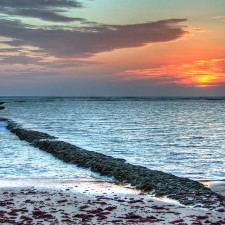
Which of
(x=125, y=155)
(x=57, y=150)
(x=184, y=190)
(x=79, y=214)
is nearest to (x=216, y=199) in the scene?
(x=184, y=190)

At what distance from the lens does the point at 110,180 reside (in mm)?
24594

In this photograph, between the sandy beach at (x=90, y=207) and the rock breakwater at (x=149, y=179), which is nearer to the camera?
the sandy beach at (x=90, y=207)

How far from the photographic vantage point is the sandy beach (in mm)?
14867

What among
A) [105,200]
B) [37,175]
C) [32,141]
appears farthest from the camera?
[32,141]

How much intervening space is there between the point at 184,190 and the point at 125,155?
52.3ft

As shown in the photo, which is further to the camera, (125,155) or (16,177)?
(125,155)

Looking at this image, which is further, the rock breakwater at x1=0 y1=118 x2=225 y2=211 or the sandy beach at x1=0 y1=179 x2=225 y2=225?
the rock breakwater at x1=0 y1=118 x2=225 y2=211

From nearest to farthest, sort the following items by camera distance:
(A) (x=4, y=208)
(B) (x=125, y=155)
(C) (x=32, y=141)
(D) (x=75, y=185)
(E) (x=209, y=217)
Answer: (E) (x=209, y=217)
(A) (x=4, y=208)
(D) (x=75, y=185)
(B) (x=125, y=155)
(C) (x=32, y=141)

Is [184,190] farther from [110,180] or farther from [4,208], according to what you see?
[4,208]

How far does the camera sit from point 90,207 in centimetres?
1703

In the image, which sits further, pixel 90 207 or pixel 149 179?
pixel 149 179

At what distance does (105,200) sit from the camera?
61.1ft

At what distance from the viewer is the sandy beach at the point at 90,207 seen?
14.9 m

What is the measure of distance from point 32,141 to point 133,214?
32.9m
